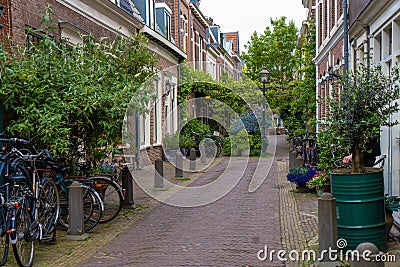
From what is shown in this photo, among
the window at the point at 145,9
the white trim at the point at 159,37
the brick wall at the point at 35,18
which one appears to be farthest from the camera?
the window at the point at 145,9

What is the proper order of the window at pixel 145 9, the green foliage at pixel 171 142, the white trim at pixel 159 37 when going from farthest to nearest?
the green foliage at pixel 171 142
the window at pixel 145 9
the white trim at pixel 159 37

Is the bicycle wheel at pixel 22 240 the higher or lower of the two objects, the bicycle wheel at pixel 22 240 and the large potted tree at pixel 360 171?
the lower

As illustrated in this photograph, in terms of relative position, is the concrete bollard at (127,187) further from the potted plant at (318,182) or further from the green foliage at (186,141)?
the green foliage at (186,141)

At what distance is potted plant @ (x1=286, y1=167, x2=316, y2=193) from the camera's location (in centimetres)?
1239

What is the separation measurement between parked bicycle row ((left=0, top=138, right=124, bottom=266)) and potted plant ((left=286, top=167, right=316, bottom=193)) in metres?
4.68

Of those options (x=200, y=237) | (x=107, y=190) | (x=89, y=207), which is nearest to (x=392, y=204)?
(x=200, y=237)

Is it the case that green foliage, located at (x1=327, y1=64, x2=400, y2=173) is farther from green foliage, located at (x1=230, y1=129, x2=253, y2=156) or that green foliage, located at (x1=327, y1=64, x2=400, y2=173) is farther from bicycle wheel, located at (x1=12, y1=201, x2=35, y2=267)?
green foliage, located at (x1=230, y1=129, x2=253, y2=156)

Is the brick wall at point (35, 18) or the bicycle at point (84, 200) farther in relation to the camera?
Answer: the brick wall at point (35, 18)

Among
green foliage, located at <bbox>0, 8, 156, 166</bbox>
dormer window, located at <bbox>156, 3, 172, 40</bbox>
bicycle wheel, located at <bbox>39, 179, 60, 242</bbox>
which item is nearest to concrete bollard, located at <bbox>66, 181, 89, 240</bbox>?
bicycle wheel, located at <bbox>39, 179, 60, 242</bbox>

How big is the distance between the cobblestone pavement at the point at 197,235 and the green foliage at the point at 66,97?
150 cm

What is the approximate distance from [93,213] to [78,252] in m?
1.33

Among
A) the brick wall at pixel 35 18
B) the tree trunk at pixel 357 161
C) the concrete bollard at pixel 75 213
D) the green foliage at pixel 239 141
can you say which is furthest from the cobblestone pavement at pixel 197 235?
the green foliage at pixel 239 141

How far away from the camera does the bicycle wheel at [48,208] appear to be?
7227 millimetres

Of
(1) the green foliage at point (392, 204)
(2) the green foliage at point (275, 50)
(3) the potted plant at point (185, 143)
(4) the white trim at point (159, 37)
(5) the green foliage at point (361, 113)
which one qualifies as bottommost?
(1) the green foliage at point (392, 204)
